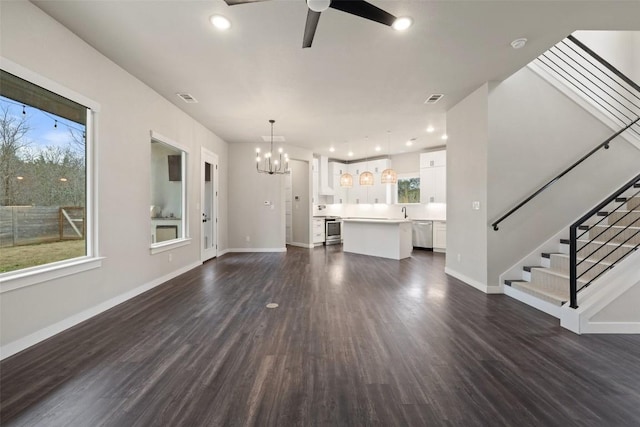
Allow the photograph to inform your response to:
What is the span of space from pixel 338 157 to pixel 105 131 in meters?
7.43

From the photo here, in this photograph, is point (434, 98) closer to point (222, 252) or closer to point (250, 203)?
point (250, 203)

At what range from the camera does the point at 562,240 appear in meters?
3.74

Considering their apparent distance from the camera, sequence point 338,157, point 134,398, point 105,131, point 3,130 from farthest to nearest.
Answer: point 338,157 → point 105,131 → point 3,130 → point 134,398

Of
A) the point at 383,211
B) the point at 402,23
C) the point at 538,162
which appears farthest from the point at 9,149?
the point at 383,211

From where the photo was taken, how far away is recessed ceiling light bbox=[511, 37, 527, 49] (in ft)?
9.31

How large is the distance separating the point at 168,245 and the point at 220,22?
3409mm

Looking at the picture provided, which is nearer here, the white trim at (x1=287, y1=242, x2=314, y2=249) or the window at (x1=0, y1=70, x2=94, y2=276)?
the window at (x1=0, y1=70, x2=94, y2=276)

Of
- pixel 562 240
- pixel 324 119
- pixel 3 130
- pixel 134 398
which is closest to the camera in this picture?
pixel 134 398

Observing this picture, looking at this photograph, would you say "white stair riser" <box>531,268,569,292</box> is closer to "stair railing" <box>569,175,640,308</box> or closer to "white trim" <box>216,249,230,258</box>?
"stair railing" <box>569,175,640,308</box>

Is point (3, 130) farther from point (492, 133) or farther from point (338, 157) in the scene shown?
point (338, 157)

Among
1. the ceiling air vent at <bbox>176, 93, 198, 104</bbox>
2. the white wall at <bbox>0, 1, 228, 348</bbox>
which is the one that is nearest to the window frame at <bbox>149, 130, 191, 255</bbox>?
the white wall at <bbox>0, 1, 228, 348</bbox>

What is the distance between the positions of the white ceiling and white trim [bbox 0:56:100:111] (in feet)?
1.99

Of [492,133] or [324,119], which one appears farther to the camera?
[324,119]

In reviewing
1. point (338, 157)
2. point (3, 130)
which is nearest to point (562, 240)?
point (3, 130)
